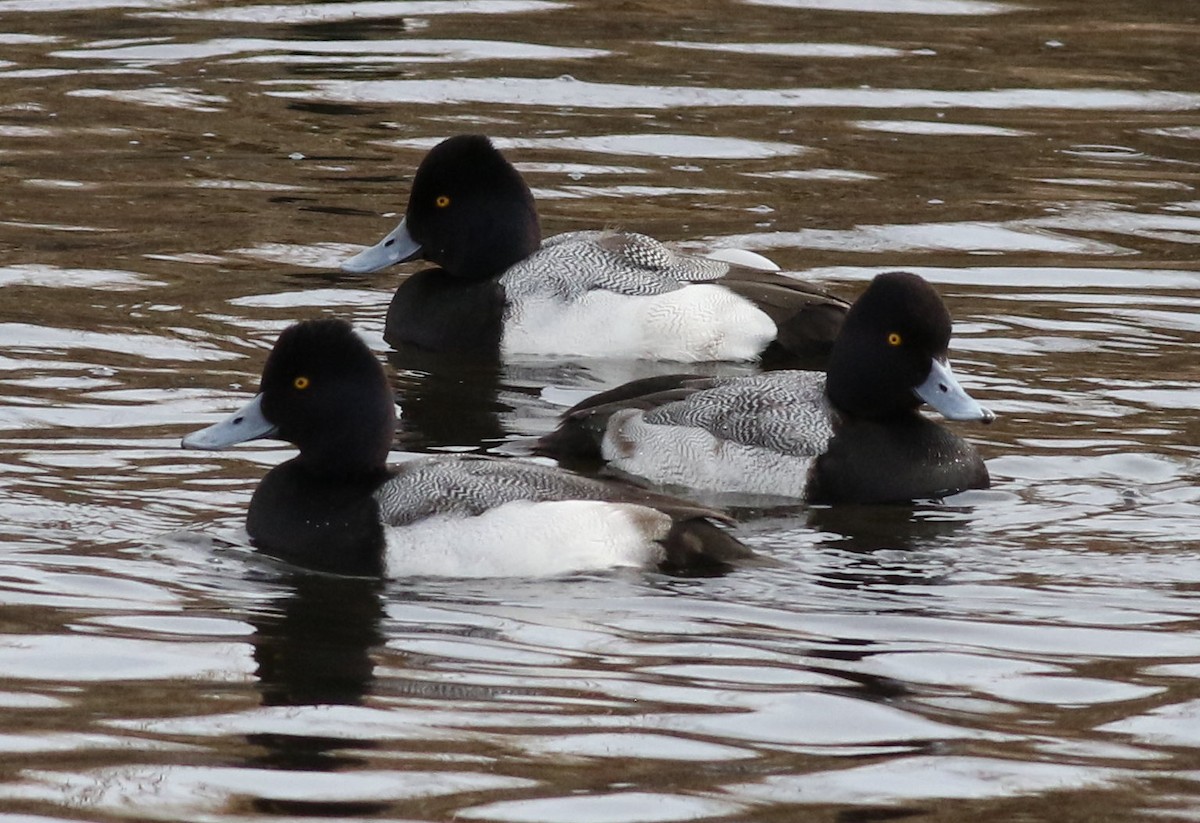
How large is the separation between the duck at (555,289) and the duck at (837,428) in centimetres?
179

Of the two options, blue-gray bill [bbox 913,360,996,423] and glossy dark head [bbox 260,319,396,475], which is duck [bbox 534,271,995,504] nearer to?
blue-gray bill [bbox 913,360,996,423]

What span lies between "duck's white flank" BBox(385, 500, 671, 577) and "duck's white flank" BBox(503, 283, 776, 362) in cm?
344

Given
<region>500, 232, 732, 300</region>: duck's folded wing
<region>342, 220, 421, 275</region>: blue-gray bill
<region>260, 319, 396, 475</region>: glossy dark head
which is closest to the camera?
<region>260, 319, 396, 475</region>: glossy dark head

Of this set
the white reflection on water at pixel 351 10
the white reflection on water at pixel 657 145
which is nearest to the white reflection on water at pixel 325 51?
the white reflection on water at pixel 351 10

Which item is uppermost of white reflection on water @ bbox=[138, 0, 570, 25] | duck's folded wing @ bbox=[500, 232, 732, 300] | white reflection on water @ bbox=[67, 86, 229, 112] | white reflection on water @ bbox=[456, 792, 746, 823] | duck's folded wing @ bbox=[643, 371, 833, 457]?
white reflection on water @ bbox=[138, 0, 570, 25]

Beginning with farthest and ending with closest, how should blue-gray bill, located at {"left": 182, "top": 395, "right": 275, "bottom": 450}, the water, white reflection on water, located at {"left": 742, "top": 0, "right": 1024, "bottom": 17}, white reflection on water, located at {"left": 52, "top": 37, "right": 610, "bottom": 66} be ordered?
white reflection on water, located at {"left": 742, "top": 0, "right": 1024, "bottom": 17} → white reflection on water, located at {"left": 52, "top": 37, "right": 610, "bottom": 66} → blue-gray bill, located at {"left": 182, "top": 395, "right": 275, "bottom": 450} → the water

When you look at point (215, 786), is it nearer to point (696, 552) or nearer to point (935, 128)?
point (696, 552)

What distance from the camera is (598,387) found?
1070 centimetres

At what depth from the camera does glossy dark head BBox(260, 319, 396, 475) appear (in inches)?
313

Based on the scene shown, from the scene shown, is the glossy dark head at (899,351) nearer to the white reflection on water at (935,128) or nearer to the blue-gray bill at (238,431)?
the blue-gray bill at (238,431)

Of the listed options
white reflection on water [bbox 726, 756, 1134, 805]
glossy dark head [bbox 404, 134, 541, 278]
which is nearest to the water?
white reflection on water [bbox 726, 756, 1134, 805]

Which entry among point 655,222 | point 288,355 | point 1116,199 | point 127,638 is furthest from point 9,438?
point 1116,199

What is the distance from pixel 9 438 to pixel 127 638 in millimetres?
2406

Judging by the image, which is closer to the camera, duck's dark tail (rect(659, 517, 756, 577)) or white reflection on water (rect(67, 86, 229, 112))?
duck's dark tail (rect(659, 517, 756, 577))
